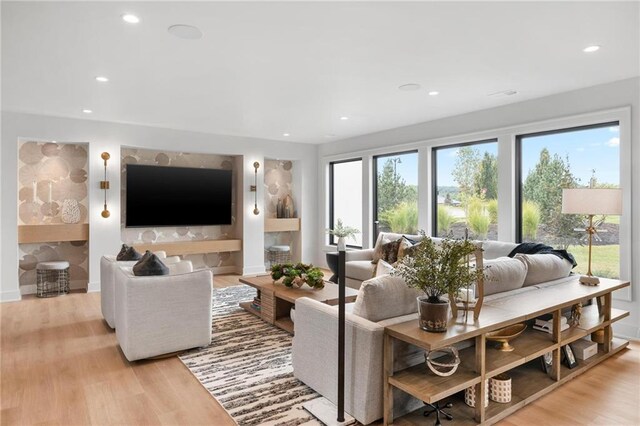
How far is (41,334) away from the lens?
156 inches

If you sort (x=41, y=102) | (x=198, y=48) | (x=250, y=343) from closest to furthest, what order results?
(x=198, y=48)
(x=250, y=343)
(x=41, y=102)

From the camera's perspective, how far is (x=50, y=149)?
234 inches

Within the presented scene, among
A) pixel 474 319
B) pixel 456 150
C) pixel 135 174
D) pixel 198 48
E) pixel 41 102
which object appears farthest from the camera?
pixel 135 174

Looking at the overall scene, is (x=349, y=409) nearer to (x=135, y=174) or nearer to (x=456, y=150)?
(x=456, y=150)

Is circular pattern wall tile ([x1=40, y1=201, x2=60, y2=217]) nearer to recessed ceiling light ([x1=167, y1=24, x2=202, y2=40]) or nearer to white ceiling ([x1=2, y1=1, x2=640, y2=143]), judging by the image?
white ceiling ([x1=2, y1=1, x2=640, y2=143])

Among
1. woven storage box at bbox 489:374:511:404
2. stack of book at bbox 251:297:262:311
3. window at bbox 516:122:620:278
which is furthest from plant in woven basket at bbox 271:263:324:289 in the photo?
window at bbox 516:122:620:278

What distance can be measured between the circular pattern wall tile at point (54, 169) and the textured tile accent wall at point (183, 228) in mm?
822

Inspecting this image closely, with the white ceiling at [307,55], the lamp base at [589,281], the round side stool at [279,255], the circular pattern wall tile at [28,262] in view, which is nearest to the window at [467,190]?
the white ceiling at [307,55]

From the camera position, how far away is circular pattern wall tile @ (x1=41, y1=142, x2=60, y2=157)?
5.90 metres

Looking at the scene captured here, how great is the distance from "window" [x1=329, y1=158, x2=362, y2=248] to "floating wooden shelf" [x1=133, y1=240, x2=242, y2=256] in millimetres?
2075

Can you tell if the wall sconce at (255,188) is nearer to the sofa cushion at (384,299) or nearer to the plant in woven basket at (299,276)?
the plant in woven basket at (299,276)

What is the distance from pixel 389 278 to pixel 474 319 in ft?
1.79

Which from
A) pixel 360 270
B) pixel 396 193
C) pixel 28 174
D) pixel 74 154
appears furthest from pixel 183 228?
pixel 396 193

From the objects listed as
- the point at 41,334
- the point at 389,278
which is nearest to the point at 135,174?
the point at 41,334
